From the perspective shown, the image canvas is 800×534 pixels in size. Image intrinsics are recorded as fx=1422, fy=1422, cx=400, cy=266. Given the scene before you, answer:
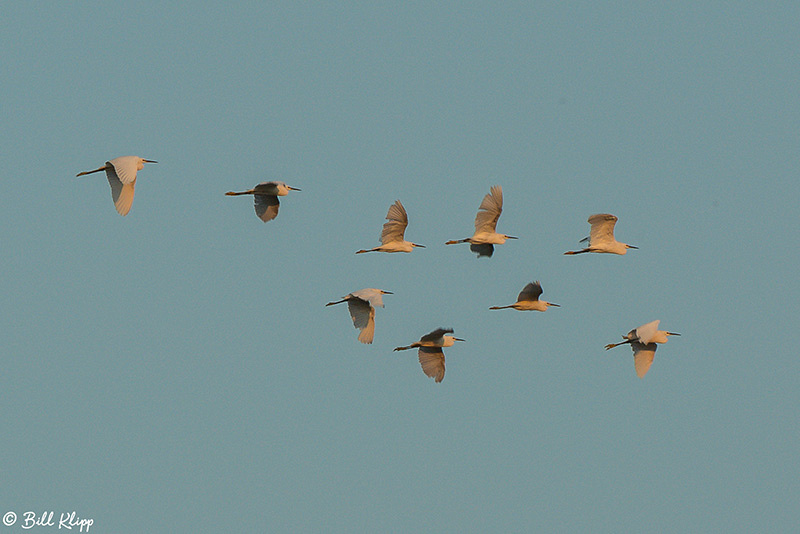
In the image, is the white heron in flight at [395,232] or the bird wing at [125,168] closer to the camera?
the bird wing at [125,168]

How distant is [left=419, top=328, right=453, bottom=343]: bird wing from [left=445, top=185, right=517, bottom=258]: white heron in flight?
9.99ft

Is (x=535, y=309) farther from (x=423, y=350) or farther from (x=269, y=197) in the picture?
(x=269, y=197)

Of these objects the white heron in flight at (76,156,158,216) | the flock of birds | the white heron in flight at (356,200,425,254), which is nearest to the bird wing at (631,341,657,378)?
the flock of birds

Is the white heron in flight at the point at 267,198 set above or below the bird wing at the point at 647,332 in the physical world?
above

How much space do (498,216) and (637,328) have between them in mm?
5456

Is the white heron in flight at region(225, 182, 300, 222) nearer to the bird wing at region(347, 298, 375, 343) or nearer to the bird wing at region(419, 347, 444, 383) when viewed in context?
the bird wing at region(347, 298, 375, 343)

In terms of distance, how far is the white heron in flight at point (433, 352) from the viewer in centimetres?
4341

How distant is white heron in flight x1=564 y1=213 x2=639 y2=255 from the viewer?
4300 cm

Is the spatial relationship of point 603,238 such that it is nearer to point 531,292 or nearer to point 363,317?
point 531,292

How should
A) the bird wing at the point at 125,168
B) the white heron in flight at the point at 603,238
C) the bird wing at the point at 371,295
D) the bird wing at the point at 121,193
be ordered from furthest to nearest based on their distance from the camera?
the white heron in flight at the point at 603,238 → the bird wing at the point at 371,295 → the bird wing at the point at 121,193 → the bird wing at the point at 125,168

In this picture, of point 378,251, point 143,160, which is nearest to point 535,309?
point 378,251

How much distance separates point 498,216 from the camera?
43969 millimetres

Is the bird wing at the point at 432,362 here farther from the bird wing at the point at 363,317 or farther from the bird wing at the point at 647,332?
the bird wing at the point at 647,332

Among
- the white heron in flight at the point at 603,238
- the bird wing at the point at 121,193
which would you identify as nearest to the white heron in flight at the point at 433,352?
the white heron in flight at the point at 603,238
